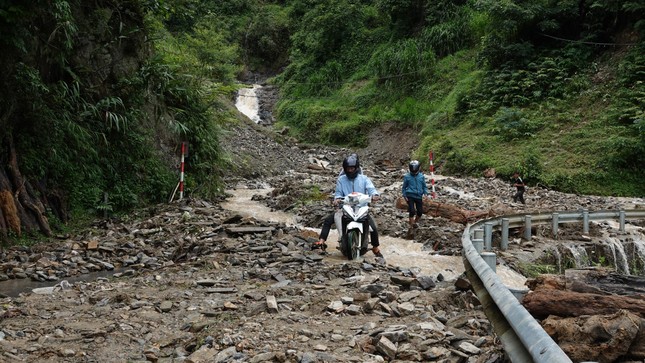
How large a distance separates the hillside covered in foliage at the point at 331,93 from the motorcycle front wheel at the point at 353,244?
18.9 ft

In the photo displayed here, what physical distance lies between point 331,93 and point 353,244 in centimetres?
3784

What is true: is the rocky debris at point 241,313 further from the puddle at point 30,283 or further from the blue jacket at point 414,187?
the blue jacket at point 414,187

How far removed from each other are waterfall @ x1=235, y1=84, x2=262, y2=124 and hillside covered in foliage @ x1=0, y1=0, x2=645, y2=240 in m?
2.63

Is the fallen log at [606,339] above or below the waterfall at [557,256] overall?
above

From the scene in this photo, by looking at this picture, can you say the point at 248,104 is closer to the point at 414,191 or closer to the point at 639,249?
the point at 414,191

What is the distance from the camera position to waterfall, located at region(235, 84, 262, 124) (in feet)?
149

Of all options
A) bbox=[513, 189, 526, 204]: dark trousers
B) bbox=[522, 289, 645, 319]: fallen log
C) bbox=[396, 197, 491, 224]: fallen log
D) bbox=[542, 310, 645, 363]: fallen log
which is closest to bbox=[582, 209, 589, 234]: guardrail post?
bbox=[396, 197, 491, 224]: fallen log

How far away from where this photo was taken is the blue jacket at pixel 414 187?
37.7 ft

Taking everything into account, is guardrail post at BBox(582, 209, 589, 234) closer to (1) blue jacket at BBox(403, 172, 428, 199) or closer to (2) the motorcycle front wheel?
(1) blue jacket at BBox(403, 172, 428, 199)

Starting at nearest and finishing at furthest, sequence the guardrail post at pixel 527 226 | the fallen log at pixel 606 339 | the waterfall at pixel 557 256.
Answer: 1. the fallen log at pixel 606 339
2. the waterfall at pixel 557 256
3. the guardrail post at pixel 527 226

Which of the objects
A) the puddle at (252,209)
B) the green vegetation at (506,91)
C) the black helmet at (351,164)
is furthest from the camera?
the green vegetation at (506,91)

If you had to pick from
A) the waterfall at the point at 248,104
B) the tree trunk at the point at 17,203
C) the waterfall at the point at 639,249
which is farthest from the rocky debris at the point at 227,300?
the waterfall at the point at 248,104

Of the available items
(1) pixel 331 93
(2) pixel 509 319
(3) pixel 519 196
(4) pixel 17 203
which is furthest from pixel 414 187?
(1) pixel 331 93

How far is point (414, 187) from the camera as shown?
11539 mm
